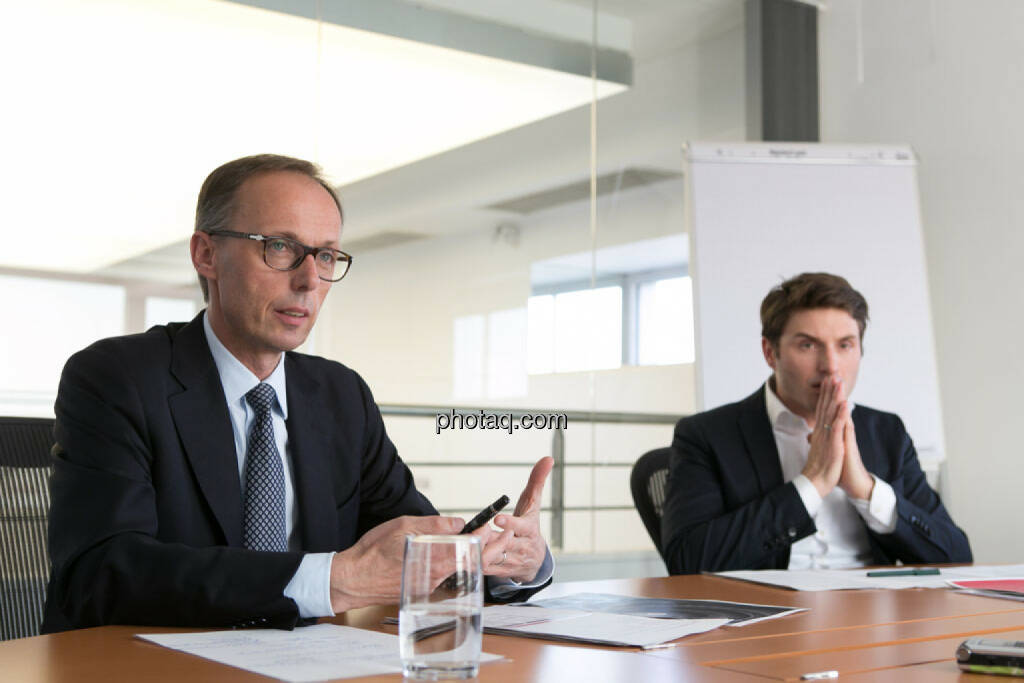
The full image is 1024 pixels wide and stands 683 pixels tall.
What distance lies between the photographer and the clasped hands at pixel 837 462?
2.34 meters

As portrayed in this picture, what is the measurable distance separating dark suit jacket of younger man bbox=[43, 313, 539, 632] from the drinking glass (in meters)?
0.38

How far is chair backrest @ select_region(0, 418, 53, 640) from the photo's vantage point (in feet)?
5.21

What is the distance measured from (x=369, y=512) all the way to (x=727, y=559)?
81 cm

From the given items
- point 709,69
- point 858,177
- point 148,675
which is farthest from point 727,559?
point 709,69

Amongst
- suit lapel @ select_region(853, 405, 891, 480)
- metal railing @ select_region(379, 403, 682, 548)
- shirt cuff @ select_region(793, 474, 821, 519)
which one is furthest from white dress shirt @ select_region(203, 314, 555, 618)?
metal railing @ select_region(379, 403, 682, 548)

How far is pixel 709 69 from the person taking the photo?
16.9ft

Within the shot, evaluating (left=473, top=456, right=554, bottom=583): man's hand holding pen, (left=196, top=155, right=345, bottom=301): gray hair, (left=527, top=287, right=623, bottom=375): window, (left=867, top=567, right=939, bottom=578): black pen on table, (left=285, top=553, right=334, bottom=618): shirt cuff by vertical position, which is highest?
(left=527, top=287, right=623, bottom=375): window

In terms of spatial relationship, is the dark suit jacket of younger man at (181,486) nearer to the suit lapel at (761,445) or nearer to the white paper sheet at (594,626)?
the white paper sheet at (594,626)

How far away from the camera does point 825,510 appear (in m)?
2.49

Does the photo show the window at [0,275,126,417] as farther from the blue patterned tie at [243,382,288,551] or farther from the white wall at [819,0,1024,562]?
the white wall at [819,0,1024,562]

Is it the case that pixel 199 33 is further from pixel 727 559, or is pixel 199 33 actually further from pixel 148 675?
pixel 148 675

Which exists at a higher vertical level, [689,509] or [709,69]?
[709,69]

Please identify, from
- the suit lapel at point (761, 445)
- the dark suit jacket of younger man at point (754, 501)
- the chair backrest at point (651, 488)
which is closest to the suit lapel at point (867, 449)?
the dark suit jacket of younger man at point (754, 501)

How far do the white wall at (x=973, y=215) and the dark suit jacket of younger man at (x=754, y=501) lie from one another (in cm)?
182
